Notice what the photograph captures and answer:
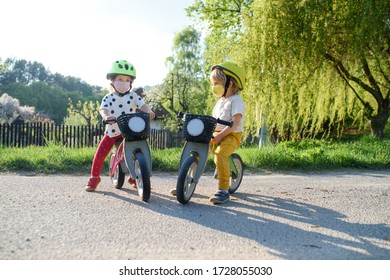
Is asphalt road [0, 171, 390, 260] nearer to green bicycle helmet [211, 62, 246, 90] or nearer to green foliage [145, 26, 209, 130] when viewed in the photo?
green bicycle helmet [211, 62, 246, 90]

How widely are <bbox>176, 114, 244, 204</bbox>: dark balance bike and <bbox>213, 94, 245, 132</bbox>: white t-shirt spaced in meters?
0.28

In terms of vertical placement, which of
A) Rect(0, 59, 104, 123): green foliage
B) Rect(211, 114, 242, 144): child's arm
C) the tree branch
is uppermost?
Rect(0, 59, 104, 123): green foliage

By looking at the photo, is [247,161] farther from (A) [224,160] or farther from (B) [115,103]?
(B) [115,103]

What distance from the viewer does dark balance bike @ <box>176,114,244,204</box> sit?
388cm

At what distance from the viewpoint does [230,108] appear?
4289 mm

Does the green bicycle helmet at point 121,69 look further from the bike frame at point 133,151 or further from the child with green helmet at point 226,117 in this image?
the child with green helmet at point 226,117

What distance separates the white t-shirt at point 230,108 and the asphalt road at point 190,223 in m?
0.94

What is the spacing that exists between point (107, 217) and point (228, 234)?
1.11 metres

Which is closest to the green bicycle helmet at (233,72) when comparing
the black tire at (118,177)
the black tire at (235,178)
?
the black tire at (235,178)

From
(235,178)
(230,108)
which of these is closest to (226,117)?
(230,108)

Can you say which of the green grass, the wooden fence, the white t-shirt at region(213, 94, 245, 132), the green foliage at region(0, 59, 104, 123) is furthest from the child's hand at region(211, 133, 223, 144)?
the green foliage at region(0, 59, 104, 123)

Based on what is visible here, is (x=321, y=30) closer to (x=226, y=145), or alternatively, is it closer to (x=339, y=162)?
(x=339, y=162)

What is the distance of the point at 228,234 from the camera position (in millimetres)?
2994

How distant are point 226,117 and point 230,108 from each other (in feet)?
0.41
